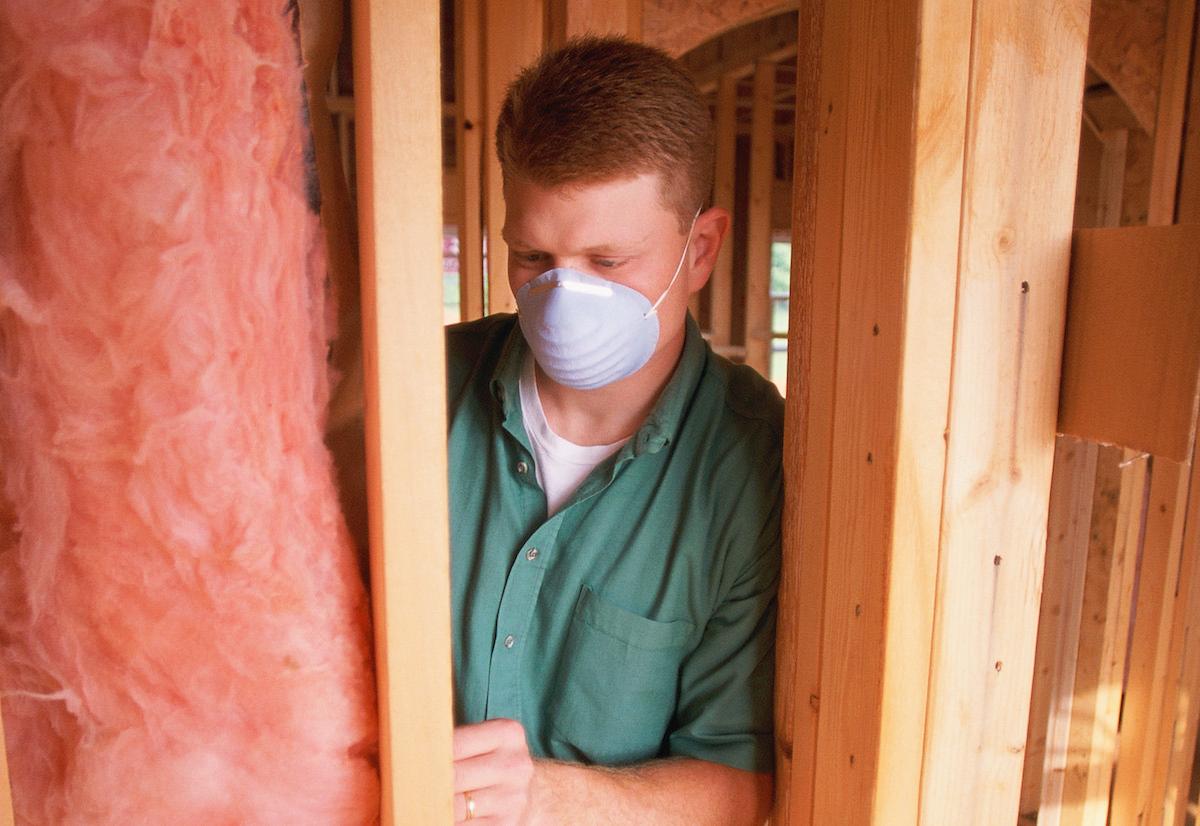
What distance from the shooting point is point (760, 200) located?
5.63m

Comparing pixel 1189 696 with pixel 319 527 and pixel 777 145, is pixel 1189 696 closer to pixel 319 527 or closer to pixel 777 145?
pixel 319 527

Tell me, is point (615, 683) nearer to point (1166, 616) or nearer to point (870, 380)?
point (870, 380)

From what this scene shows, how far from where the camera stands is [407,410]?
58 centimetres

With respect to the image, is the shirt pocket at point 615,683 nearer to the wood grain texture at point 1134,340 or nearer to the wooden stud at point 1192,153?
the wood grain texture at point 1134,340

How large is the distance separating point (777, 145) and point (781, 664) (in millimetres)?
7516

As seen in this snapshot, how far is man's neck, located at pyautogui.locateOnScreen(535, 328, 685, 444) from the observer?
1309 mm

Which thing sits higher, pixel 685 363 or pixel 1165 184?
pixel 1165 184

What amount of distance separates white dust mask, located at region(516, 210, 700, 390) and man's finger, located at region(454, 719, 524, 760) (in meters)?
0.52

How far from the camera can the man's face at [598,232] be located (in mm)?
1138

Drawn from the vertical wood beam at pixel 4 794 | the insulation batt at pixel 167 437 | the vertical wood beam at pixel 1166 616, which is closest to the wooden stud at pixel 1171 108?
the vertical wood beam at pixel 1166 616

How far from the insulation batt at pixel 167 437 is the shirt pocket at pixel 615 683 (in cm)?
55

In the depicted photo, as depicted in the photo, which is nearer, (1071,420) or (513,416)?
(1071,420)

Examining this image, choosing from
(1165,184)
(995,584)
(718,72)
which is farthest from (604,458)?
(718,72)

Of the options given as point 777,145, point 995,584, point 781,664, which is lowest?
point 781,664
